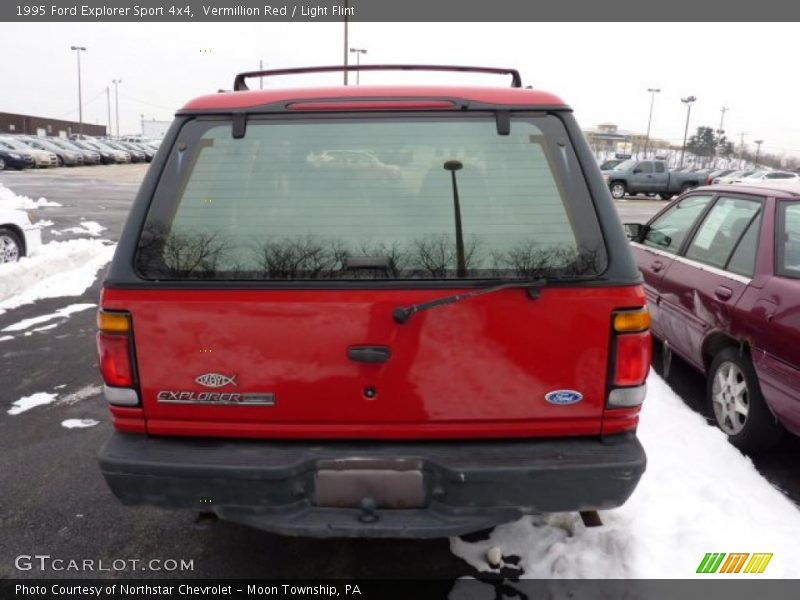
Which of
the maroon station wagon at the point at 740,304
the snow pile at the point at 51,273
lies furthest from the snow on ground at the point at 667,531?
the snow pile at the point at 51,273

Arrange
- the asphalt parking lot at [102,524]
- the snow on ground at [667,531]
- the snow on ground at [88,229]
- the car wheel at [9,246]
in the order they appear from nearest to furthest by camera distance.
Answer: the snow on ground at [667,531] → the asphalt parking lot at [102,524] → the car wheel at [9,246] → the snow on ground at [88,229]

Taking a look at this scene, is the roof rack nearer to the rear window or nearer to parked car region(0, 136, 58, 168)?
the rear window

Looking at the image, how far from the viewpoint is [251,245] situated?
7.22 feet

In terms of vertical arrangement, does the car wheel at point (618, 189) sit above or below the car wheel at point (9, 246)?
above

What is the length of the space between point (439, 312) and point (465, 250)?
24cm

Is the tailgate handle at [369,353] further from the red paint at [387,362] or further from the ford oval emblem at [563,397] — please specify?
the ford oval emblem at [563,397]

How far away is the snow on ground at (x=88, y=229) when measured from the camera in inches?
494

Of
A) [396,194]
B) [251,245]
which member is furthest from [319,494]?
[396,194]

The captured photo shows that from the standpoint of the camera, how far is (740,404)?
3773 millimetres

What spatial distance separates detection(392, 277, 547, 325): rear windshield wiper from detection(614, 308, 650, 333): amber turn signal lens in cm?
31

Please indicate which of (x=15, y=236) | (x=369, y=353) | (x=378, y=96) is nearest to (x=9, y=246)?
(x=15, y=236)

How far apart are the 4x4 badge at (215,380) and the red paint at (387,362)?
2 centimetres

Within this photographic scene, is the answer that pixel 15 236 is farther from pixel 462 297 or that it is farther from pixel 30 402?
pixel 462 297

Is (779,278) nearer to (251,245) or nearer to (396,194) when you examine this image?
(396,194)
